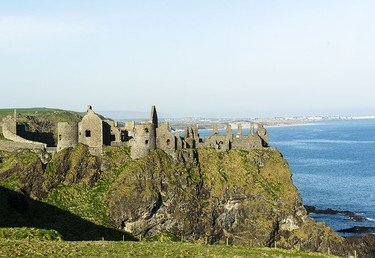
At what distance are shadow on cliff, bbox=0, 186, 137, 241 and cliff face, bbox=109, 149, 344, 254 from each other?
429cm

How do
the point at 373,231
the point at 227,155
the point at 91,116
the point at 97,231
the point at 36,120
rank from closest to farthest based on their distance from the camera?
the point at 97,231 → the point at 91,116 → the point at 227,155 → the point at 373,231 → the point at 36,120

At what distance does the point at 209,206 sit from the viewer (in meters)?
79.4

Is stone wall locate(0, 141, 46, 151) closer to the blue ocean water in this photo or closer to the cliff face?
the cliff face

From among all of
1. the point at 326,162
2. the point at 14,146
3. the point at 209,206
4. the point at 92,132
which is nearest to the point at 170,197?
the point at 209,206

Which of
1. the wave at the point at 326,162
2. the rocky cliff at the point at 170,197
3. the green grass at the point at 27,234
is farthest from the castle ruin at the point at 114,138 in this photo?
the wave at the point at 326,162

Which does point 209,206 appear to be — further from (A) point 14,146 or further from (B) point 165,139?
(A) point 14,146

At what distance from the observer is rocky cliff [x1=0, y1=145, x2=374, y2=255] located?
248 feet

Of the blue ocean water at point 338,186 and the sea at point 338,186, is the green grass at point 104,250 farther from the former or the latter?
the blue ocean water at point 338,186

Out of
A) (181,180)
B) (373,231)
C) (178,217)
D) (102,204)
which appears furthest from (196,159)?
(373,231)

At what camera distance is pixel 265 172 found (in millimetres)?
85500

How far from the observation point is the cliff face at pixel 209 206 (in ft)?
251

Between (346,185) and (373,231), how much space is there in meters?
47.4

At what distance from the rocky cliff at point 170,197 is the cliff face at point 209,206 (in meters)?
0.15

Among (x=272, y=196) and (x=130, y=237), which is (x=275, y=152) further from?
(x=130, y=237)
